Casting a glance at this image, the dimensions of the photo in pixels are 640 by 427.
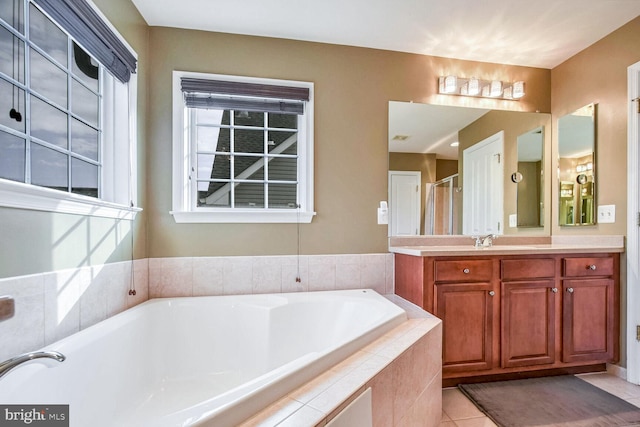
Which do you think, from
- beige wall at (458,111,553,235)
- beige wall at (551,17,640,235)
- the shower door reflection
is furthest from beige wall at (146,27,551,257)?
beige wall at (551,17,640,235)

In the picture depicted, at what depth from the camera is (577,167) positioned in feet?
7.51

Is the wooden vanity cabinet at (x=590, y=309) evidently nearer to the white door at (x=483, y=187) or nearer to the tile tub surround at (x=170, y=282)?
the white door at (x=483, y=187)

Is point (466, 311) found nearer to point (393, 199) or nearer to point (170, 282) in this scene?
point (393, 199)

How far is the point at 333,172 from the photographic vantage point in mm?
2164

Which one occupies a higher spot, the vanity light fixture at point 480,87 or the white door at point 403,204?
the vanity light fixture at point 480,87

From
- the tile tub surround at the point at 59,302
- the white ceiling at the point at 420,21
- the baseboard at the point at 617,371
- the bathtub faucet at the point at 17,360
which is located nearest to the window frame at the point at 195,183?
the white ceiling at the point at 420,21

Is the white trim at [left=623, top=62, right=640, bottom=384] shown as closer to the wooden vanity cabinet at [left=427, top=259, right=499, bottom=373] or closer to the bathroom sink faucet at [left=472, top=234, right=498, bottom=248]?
the bathroom sink faucet at [left=472, top=234, right=498, bottom=248]

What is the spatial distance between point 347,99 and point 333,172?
574 millimetres

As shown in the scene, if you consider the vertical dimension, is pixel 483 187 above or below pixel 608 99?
below

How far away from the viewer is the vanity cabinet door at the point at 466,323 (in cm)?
179

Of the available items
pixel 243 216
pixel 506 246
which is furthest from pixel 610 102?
pixel 243 216

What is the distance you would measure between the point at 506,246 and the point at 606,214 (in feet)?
2.22

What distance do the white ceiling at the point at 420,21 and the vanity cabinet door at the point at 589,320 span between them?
1770 mm

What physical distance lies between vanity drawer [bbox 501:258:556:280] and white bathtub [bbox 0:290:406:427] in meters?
0.89
